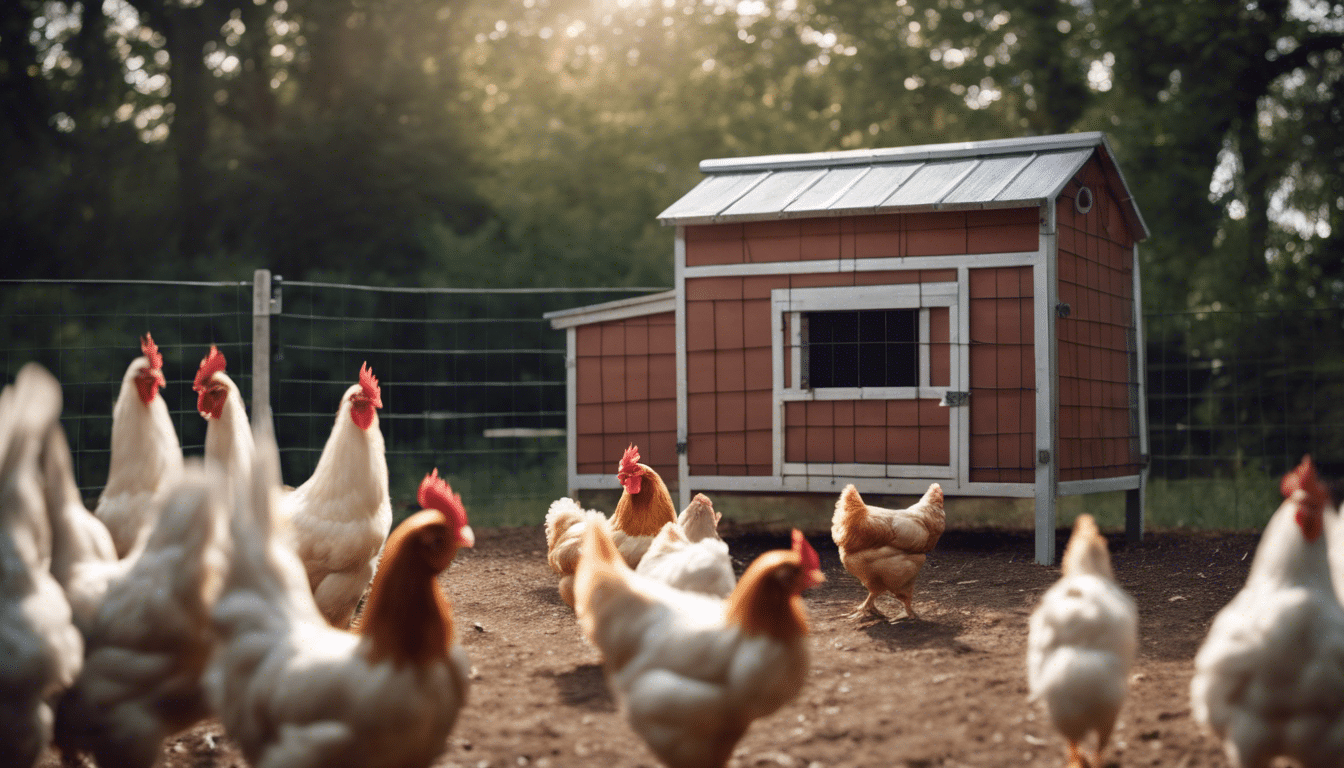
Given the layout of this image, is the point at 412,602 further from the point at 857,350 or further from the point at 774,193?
the point at 774,193

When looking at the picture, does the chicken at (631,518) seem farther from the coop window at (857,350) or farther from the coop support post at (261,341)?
the coop support post at (261,341)

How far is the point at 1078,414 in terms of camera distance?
800 cm

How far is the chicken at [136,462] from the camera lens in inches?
177

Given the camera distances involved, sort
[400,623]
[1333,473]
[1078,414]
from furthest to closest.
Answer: [1333,473], [1078,414], [400,623]

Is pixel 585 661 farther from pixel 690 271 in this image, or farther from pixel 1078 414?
pixel 1078 414

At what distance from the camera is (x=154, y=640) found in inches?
129

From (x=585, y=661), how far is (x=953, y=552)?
4.16m

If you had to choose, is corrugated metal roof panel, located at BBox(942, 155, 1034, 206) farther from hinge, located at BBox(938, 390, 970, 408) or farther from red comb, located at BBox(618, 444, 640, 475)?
red comb, located at BBox(618, 444, 640, 475)

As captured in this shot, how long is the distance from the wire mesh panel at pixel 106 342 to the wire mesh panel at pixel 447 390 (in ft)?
2.52

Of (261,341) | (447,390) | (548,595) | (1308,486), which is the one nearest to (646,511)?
(548,595)

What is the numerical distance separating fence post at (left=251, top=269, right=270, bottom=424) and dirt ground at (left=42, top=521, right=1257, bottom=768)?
7.64 ft

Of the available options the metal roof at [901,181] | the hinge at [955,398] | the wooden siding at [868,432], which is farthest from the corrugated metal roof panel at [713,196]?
the hinge at [955,398]

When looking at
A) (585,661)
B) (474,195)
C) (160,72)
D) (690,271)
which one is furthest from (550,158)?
(585,661)

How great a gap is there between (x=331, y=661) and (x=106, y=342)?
1050cm
